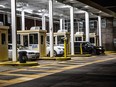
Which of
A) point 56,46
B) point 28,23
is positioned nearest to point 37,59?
point 56,46

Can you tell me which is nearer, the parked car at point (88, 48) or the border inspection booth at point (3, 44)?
the border inspection booth at point (3, 44)

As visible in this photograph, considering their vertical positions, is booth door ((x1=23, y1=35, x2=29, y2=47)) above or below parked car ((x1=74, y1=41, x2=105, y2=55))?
above

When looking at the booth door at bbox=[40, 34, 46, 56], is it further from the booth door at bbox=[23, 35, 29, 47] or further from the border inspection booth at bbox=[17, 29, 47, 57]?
the booth door at bbox=[23, 35, 29, 47]

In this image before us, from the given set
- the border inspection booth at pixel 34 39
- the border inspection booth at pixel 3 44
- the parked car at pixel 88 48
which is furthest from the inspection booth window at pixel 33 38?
the parked car at pixel 88 48

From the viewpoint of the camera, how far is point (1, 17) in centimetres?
3759

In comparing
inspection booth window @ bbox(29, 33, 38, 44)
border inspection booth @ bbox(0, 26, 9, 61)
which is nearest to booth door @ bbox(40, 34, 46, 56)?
inspection booth window @ bbox(29, 33, 38, 44)

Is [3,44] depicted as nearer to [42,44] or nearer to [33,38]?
[33,38]

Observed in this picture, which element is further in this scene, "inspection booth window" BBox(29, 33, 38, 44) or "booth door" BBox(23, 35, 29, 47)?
"booth door" BBox(23, 35, 29, 47)

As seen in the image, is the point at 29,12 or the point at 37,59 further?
the point at 29,12

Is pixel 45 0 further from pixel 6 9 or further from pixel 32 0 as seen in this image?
pixel 6 9

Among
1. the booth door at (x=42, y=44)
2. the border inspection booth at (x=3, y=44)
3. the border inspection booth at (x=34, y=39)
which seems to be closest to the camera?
the border inspection booth at (x=3, y=44)

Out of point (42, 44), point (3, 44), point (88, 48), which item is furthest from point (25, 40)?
point (88, 48)

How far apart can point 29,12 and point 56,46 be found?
9646 millimetres

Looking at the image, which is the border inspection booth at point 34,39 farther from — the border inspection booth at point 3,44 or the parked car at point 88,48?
the parked car at point 88,48
